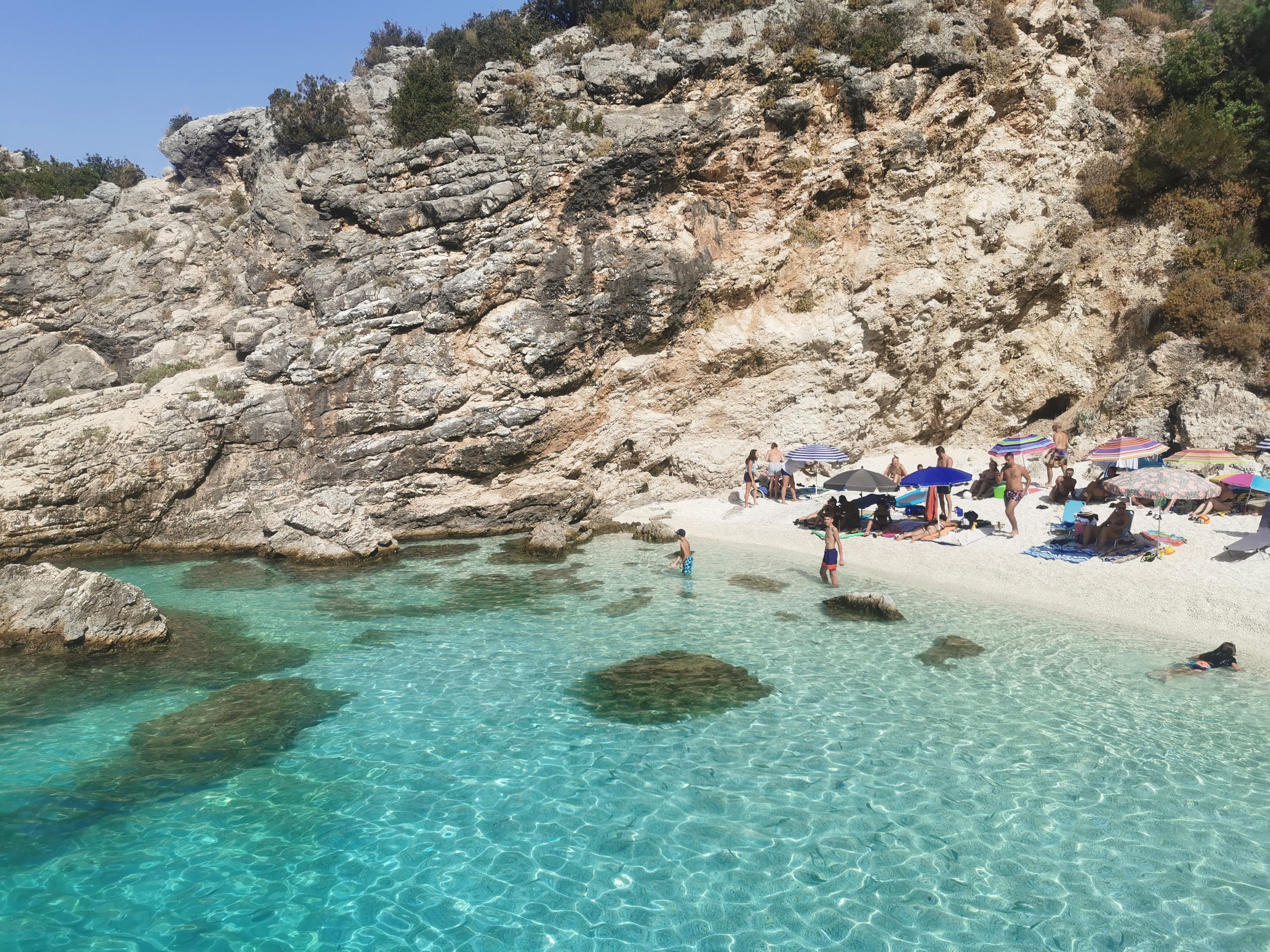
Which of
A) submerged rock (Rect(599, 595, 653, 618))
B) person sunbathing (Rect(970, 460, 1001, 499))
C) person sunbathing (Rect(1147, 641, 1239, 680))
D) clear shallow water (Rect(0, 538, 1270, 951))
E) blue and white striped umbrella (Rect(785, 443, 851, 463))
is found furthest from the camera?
blue and white striped umbrella (Rect(785, 443, 851, 463))

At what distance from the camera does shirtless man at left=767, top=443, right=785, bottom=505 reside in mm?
23000

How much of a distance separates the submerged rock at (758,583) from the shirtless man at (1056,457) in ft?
35.1

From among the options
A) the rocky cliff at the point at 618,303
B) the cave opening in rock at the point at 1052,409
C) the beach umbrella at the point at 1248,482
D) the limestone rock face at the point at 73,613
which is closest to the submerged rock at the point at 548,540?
the rocky cliff at the point at 618,303

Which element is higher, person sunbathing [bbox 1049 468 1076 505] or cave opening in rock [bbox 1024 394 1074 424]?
cave opening in rock [bbox 1024 394 1074 424]

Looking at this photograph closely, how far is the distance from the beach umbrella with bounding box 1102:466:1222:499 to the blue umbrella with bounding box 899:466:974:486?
3527mm

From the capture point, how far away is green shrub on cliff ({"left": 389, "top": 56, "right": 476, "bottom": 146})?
24453 mm

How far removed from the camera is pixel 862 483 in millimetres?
18672

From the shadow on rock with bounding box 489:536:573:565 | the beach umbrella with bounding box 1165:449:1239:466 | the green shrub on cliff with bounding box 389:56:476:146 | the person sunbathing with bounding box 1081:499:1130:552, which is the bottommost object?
the shadow on rock with bounding box 489:536:573:565

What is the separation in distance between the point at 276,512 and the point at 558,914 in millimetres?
17198

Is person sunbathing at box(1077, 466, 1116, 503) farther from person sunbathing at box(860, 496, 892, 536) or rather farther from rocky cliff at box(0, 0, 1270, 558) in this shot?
rocky cliff at box(0, 0, 1270, 558)

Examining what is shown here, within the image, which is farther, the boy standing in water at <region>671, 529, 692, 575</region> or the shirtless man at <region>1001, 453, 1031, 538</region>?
the shirtless man at <region>1001, 453, 1031, 538</region>

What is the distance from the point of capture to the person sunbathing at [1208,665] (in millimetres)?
10875

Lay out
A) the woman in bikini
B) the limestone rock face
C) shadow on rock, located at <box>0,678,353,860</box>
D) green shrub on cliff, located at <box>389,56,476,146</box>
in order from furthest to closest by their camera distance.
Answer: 1. green shrub on cliff, located at <box>389,56,476,146</box>
2. the woman in bikini
3. the limestone rock face
4. shadow on rock, located at <box>0,678,353,860</box>

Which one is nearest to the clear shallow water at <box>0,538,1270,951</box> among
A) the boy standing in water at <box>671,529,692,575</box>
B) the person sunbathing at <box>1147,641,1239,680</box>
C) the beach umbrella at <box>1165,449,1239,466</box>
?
the person sunbathing at <box>1147,641,1239,680</box>
